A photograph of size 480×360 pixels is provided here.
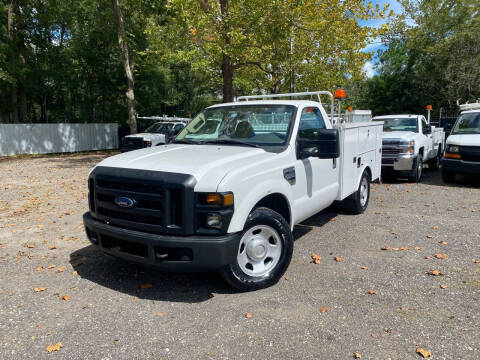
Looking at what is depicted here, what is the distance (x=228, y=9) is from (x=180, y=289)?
38.2 ft

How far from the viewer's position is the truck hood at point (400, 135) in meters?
10.5

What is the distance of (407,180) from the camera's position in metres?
11.3

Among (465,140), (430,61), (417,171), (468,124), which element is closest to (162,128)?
(417,171)

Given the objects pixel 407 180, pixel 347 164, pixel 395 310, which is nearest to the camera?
pixel 395 310

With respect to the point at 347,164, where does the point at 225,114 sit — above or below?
above

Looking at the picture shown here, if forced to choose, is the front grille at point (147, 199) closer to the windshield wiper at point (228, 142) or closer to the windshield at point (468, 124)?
the windshield wiper at point (228, 142)

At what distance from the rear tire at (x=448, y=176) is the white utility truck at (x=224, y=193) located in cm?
653

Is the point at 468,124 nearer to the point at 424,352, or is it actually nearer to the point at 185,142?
the point at 185,142

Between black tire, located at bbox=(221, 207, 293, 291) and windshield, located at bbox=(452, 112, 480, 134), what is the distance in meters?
8.54

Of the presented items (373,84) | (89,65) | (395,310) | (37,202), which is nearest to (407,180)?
(395,310)

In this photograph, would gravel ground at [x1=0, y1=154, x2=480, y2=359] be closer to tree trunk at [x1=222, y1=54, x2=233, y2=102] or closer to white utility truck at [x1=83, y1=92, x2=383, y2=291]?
white utility truck at [x1=83, y1=92, x2=383, y2=291]

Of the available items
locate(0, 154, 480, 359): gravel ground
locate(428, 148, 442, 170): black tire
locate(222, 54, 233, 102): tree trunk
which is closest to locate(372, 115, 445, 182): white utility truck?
locate(428, 148, 442, 170): black tire

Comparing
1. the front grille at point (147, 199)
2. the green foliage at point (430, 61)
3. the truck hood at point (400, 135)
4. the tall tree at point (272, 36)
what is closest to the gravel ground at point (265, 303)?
the front grille at point (147, 199)

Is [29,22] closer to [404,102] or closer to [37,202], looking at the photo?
[37,202]
